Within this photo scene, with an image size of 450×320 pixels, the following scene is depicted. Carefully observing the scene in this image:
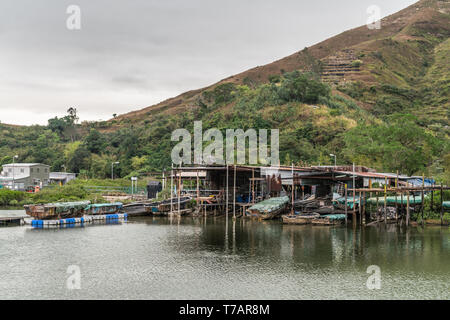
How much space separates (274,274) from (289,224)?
15.7 m

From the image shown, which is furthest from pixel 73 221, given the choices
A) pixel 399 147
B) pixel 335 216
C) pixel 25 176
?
pixel 25 176

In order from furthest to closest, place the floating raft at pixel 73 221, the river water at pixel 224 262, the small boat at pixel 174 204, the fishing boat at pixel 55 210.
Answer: the small boat at pixel 174 204, the fishing boat at pixel 55 210, the floating raft at pixel 73 221, the river water at pixel 224 262

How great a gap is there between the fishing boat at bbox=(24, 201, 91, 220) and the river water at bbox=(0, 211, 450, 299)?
7.47ft

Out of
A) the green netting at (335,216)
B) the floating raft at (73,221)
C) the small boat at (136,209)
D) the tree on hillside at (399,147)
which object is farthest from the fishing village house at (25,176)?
the tree on hillside at (399,147)

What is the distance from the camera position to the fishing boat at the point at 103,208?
39.5 m

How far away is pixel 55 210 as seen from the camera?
116 ft

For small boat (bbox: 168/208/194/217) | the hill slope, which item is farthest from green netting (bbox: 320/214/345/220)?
the hill slope

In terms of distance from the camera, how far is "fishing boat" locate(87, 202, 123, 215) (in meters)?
39.5

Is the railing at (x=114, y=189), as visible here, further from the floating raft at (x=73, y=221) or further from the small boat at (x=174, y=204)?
the floating raft at (x=73, y=221)

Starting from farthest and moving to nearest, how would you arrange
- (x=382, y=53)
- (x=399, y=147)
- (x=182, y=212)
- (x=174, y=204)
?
(x=382, y=53) → (x=399, y=147) → (x=174, y=204) → (x=182, y=212)

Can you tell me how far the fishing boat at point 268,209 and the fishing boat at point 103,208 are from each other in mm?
13048

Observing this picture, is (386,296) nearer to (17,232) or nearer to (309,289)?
(309,289)

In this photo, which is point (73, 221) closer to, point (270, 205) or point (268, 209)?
point (268, 209)

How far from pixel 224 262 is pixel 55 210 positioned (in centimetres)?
1952
